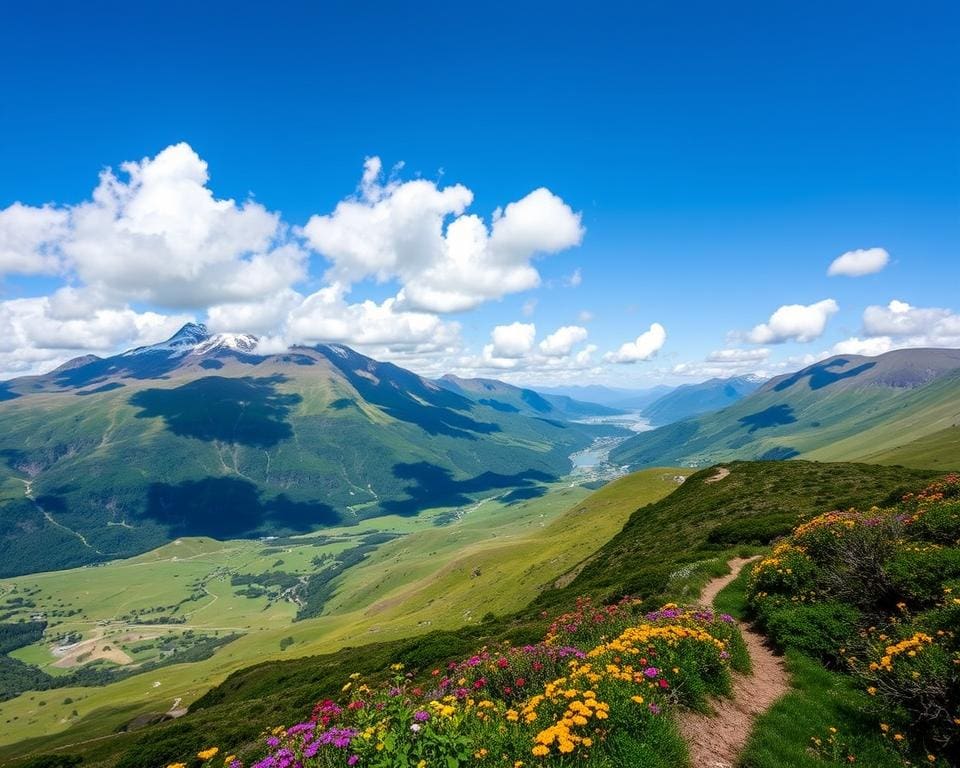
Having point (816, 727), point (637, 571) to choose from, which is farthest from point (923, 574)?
point (637, 571)

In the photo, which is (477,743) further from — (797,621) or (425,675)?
(425,675)

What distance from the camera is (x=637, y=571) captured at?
38688mm

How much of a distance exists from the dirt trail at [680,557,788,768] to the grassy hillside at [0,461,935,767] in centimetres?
844

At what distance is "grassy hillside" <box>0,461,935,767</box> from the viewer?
1377 inches

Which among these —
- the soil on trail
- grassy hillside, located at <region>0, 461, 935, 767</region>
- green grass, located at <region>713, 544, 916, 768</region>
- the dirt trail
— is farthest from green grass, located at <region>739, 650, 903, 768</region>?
the soil on trail

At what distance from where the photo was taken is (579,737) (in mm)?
8820

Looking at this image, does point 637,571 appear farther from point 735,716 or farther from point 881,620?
point 735,716

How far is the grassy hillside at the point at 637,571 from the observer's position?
3497 cm

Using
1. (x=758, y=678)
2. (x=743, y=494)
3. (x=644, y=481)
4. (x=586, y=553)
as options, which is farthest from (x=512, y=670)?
(x=644, y=481)

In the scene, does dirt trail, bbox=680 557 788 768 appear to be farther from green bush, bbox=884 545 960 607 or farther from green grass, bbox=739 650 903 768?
green bush, bbox=884 545 960 607

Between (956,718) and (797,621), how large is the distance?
7.79 meters

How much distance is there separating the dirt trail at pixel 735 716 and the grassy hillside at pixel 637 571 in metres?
8.44

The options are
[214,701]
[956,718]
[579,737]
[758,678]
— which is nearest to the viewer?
[579,737]

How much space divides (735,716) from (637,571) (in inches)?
1087
